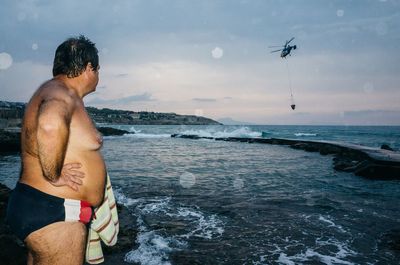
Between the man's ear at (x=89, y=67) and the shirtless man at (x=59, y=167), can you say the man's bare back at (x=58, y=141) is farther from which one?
the man's ear at (x=89, y=67)

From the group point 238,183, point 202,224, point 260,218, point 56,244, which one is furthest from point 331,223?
point 56,244

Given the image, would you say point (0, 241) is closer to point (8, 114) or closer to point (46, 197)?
point (46, 197)

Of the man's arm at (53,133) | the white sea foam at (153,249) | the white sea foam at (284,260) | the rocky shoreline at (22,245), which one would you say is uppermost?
the man's arm at (53,133)

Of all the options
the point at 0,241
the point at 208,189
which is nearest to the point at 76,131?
the point at 0,241

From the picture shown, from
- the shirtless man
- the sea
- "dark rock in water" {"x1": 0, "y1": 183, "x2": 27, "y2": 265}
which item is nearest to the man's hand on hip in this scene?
the shirtless man

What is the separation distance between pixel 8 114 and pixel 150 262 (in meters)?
57.4

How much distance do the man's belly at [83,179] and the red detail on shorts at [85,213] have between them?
0.16ft

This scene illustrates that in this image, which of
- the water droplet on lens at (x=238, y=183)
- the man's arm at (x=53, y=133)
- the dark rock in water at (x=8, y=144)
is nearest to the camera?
the man's arm at (x=53, y=133)

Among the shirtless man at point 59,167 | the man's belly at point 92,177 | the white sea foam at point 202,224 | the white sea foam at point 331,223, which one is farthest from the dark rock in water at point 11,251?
the white sea foam at point 331,223

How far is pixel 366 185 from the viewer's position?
14.9 metres

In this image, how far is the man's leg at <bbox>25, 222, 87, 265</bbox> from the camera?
2178mm

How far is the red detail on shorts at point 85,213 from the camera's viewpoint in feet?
7.64

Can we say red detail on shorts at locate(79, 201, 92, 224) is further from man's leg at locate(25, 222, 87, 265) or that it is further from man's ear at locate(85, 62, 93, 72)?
man's ear at locate(85, 62, 93, 72)

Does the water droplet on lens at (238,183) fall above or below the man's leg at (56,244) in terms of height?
below
